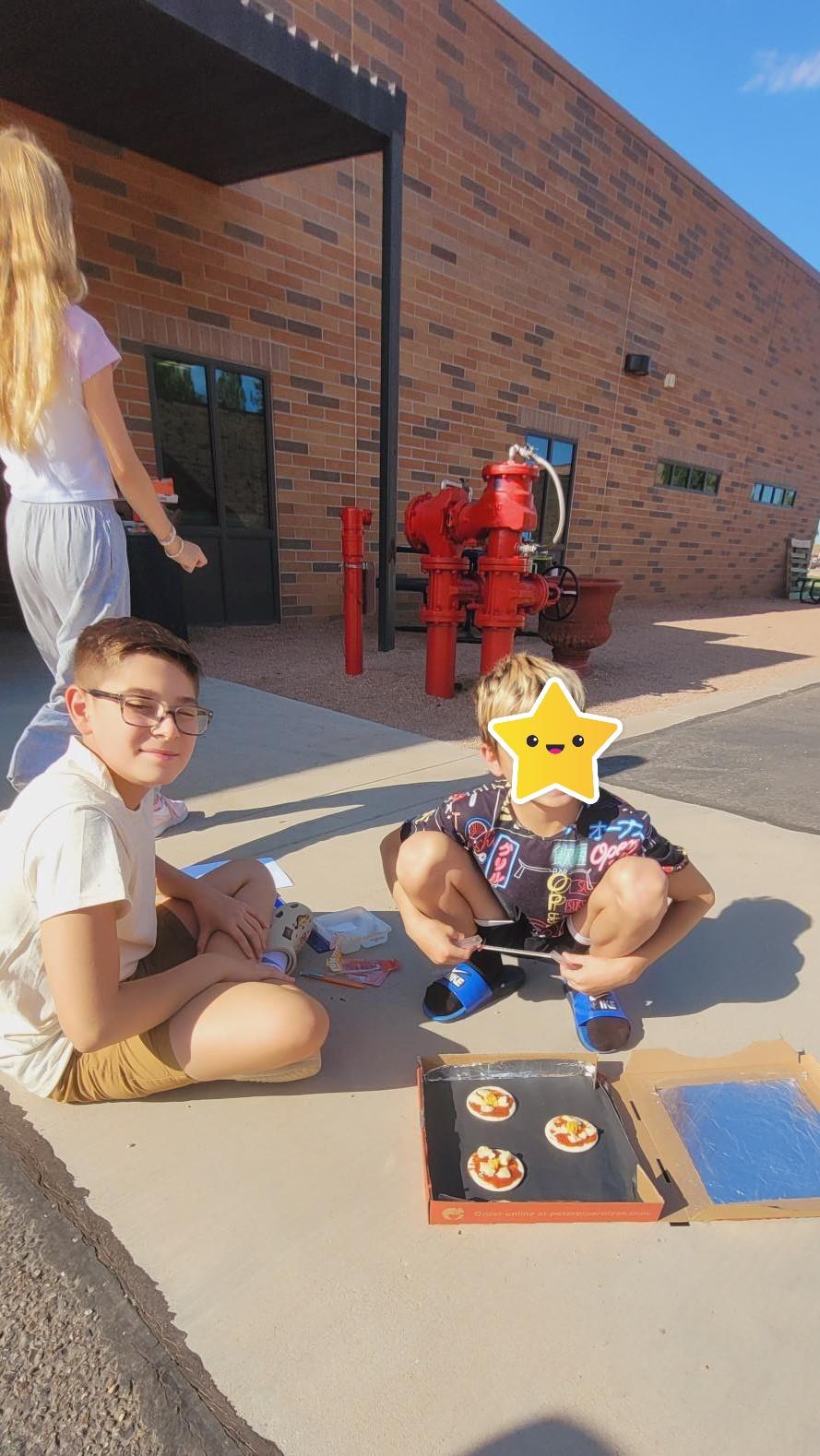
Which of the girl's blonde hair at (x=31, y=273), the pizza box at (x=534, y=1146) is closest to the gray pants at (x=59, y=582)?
the girl's blonde hair at (x=31, y=273)

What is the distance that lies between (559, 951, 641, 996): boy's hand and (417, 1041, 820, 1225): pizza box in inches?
5.6

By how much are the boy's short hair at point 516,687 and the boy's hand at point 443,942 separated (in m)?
0.44

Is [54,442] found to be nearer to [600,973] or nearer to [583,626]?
[600,973]

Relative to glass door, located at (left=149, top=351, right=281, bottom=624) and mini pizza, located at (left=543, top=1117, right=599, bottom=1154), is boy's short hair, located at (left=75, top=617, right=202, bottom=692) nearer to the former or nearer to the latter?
mini pizza, located at (left=543, top=1117, right=599, bottom=1154)

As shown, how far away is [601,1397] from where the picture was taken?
89 cm

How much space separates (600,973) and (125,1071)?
0.94m

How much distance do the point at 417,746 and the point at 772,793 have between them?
5.22ft

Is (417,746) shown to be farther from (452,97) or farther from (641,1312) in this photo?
(452,97)

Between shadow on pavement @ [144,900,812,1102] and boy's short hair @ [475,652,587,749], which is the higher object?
boy's short hair @ [475,652,587,749]

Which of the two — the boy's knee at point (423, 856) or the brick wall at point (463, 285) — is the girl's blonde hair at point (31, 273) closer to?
the boy's knee at point (423, 856)

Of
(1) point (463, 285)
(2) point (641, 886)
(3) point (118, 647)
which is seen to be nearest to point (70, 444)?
(3) point (118, 647)

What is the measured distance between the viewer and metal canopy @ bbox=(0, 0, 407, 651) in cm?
343

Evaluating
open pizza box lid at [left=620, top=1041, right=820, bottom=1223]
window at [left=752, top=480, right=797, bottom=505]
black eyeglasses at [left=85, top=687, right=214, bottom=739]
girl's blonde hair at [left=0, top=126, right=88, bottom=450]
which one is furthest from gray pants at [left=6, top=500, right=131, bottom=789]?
window at [left=752, top=480, right=797, bottom=505]

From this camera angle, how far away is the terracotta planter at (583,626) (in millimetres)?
5145
